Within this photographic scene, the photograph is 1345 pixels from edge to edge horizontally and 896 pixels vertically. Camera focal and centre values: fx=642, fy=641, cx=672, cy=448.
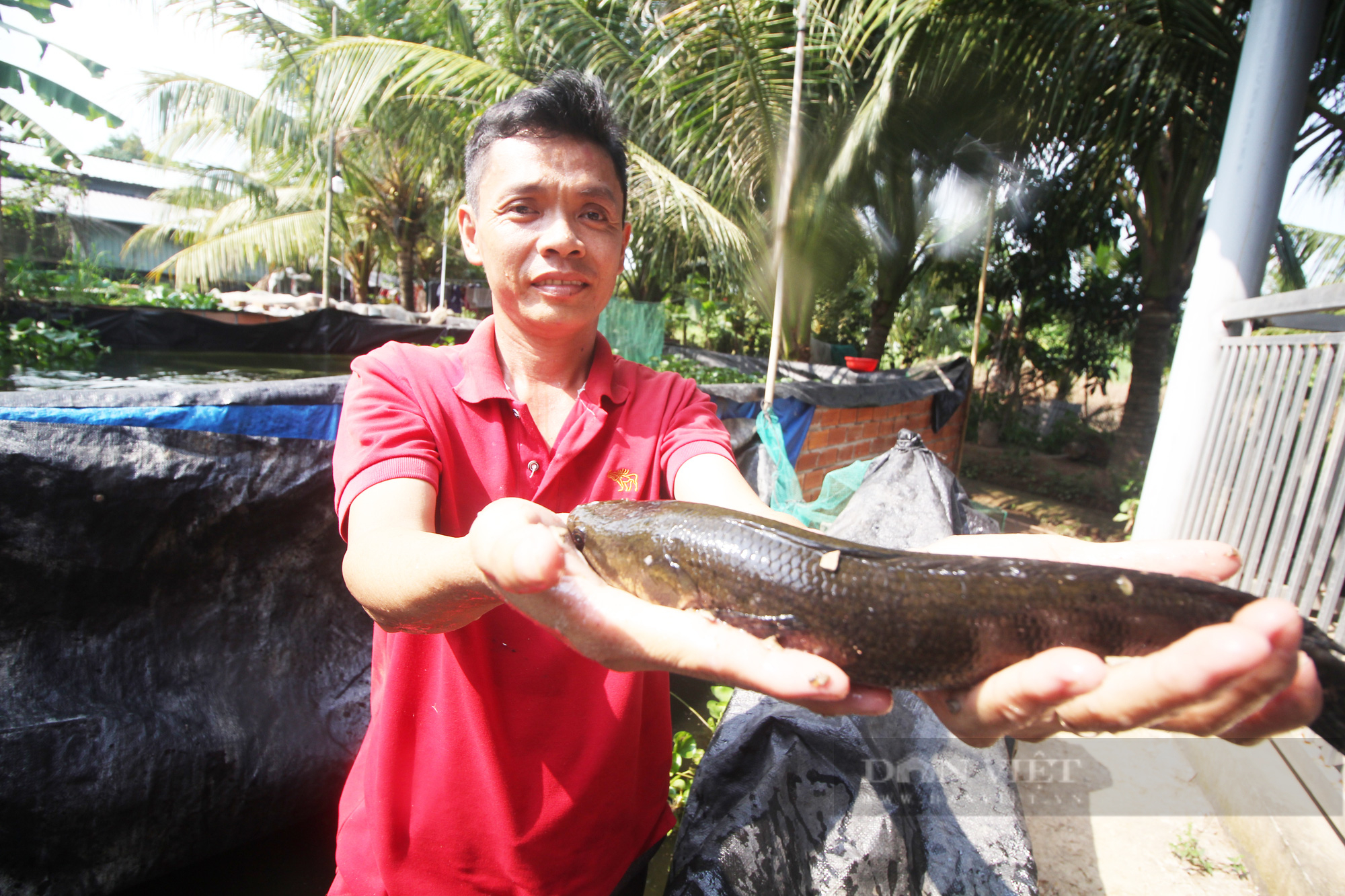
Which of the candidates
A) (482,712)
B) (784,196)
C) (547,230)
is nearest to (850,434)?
(784,196)

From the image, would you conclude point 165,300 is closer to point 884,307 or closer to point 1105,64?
point 884,307

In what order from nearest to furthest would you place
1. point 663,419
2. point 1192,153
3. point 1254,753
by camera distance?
point 663,419 < point 1254,753 < point 1192,153

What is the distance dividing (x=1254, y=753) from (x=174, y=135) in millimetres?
23962

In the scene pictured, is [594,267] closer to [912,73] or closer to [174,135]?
[912,73]

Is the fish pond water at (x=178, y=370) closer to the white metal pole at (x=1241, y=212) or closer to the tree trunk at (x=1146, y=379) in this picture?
the white metal pole at (x=1241, y=212)

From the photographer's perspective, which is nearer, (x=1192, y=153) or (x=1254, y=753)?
(x=1254, y=753)

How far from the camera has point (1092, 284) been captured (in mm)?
12781

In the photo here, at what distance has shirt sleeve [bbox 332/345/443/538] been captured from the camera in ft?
4.80

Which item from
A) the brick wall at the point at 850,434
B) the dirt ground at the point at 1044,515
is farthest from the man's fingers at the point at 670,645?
the dirt ground at the point at 1044,515

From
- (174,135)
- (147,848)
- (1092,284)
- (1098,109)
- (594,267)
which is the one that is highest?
(174,135)

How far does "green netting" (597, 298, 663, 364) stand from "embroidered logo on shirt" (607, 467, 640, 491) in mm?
6705

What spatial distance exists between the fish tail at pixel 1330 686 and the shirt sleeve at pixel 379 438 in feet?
6.87

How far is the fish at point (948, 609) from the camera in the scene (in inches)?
56.1

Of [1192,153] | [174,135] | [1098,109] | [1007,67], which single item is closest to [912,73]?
[1007,67]
